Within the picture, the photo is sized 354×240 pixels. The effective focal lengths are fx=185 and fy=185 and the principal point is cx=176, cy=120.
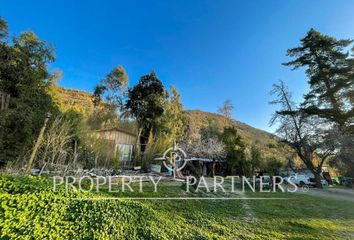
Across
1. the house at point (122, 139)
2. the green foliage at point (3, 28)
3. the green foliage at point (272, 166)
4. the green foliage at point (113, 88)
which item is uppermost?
the green foliage at point (113, 88)

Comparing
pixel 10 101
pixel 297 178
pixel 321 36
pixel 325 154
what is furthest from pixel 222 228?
pixel 321 36

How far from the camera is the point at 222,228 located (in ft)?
12.8

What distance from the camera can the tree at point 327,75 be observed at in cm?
1608

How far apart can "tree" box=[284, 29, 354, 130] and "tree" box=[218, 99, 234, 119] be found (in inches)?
421

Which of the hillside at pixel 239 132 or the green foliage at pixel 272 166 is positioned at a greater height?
the hillside at pixel 239 132

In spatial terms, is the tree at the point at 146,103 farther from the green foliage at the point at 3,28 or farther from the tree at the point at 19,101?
the green foliage at the point at 3,28

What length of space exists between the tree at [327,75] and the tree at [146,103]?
13.1 meters

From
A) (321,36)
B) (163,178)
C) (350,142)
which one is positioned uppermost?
(321,36)

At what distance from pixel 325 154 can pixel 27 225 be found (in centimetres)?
1835

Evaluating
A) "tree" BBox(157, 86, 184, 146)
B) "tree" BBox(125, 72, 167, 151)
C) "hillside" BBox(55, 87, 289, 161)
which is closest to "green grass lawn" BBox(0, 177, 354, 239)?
"tree" BBox(157, 86, 184, 146)

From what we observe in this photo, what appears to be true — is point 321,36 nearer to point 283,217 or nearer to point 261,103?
point 261,103

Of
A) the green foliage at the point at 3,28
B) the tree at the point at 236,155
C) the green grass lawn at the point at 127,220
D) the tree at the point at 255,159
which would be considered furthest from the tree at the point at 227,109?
the green foliage at the point at 3,28

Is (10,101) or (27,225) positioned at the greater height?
(10,101)

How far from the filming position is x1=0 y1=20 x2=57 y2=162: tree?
596cm
